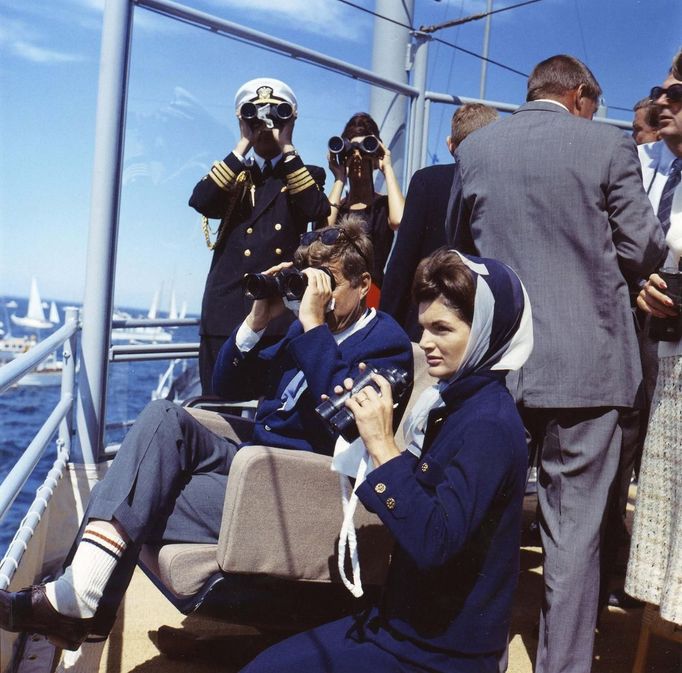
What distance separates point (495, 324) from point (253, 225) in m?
1.85

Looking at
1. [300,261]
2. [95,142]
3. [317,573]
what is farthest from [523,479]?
[95,142]

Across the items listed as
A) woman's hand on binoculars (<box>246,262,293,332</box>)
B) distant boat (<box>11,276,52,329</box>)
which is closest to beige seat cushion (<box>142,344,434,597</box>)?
woman's hand on binoculars (<box>246,262,293,332</box>)

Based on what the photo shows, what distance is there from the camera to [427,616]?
1.61 meters

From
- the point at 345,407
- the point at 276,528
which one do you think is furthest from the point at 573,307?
the point at 276,528

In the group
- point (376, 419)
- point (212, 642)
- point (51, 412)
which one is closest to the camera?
point (376, 419)

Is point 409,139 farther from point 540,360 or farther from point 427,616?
point 427,616

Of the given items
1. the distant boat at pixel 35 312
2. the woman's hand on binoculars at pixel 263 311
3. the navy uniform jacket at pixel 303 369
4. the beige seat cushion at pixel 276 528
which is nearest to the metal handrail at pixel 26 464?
the beige seat cushion at pixel 276 528

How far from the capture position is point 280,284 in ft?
7.67

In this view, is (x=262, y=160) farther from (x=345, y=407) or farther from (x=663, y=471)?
(x=663, y=471)

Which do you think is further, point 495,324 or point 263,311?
point 263,311

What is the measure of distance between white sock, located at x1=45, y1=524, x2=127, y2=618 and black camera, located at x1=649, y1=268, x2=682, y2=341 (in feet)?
4.50

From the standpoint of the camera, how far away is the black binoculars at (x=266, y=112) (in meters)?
3.16

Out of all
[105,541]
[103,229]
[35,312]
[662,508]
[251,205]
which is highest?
[251,205]

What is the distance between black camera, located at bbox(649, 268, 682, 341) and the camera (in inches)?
79.0
